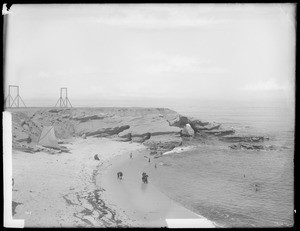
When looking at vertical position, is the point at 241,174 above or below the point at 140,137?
below

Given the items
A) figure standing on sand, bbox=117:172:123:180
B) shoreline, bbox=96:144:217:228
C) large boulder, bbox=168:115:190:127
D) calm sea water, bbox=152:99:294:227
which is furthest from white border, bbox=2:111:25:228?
large boulder, bbox=168:115:190:127

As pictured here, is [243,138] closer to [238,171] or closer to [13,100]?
[238,171]

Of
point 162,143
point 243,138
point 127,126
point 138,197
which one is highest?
point 127,126

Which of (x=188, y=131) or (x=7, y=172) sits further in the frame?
(x=188, y=131)

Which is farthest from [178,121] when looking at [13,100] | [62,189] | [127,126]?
[13,100]

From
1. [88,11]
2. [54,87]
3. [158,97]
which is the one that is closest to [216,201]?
[158,97]

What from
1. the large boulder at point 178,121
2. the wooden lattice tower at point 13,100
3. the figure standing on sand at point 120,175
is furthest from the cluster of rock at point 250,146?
the wooden lattice tower at point 13,100

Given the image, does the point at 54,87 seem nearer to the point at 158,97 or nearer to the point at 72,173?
the point at 72,173
